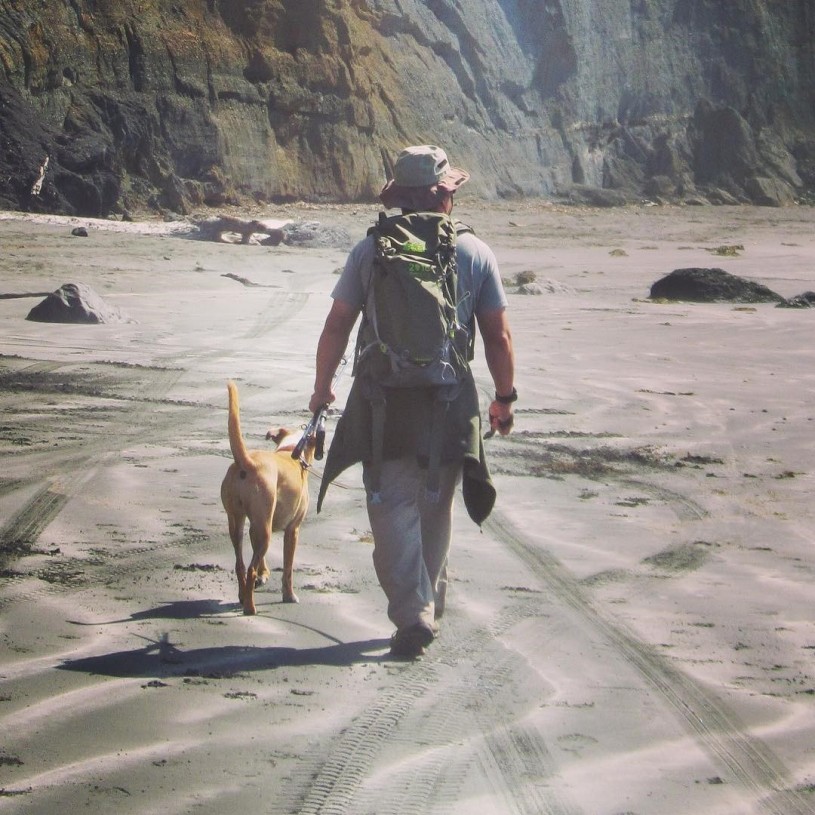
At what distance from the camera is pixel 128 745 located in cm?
327

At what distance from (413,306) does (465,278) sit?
0.27 meters

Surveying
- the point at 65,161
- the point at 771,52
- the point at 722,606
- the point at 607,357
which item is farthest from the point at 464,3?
the point at 722,606

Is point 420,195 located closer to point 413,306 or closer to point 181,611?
point 413,306

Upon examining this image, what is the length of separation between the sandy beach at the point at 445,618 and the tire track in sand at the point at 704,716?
1 cm

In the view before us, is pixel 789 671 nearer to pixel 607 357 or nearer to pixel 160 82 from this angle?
pixel 607 357

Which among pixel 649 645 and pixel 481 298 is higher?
pixel 481 298

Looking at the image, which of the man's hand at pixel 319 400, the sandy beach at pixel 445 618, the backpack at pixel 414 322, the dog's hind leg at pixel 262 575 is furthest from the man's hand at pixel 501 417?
the dog's hind leg at pixel 262 575

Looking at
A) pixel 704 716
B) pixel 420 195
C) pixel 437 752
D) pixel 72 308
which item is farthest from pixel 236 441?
pixel 72 308

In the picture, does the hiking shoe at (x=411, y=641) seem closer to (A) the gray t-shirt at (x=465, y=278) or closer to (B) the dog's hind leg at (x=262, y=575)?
(B) the dog's hind leg at (x=262, y=575)

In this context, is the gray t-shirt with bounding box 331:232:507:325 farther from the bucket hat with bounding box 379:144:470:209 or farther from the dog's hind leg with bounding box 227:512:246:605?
the dog's hind leg with bounding box 227:512:246:605

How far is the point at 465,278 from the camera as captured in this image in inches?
165

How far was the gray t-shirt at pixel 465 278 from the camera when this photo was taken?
4.14 meters

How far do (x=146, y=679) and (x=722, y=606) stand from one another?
2.19 meters

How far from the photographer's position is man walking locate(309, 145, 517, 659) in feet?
13.6
